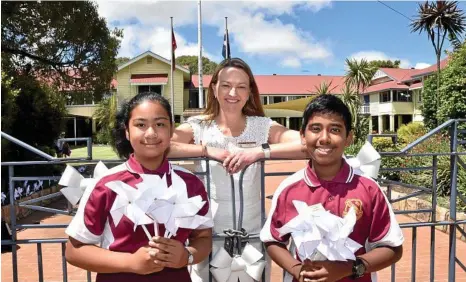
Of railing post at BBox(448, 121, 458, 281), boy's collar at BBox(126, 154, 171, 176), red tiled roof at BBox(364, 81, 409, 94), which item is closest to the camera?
boy's collar at BBox(126, 154, 171, 176)

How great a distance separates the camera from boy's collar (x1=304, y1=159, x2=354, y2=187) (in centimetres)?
165

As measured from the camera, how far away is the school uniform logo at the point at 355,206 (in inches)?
61.9

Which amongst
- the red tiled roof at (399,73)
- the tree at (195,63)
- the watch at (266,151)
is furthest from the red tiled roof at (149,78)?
the watch at (266,151)

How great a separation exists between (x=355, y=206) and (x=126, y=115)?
3.05ft

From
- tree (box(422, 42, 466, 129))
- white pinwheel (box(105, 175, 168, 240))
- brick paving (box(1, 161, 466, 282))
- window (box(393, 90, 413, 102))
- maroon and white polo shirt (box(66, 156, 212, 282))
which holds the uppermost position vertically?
window (box(393, 90, 413, 102))

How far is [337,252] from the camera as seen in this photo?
4.60 ft

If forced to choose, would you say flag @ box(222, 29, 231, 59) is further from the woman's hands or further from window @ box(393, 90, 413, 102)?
window @ box(393, 90, 413, 102)

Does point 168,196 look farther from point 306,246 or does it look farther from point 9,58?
point 9,58

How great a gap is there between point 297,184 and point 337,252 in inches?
13.6

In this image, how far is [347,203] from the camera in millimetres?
1586

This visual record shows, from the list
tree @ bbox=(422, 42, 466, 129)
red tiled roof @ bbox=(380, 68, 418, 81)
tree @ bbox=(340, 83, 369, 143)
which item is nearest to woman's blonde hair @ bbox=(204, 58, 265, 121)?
tree @ bbox=(340, 83, 369, 143)

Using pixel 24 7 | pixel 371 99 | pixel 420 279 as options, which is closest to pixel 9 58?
pixel 24 7

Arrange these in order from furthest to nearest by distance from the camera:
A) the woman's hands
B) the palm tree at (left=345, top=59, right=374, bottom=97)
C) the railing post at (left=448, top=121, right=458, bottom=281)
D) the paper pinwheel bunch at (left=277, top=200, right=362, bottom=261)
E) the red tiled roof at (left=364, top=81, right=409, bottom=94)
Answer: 1. the red tiled roof at (left=364, top=81, right=409, bottom=94)
2. the palm tree at (left=345, top=59, right=374, bottom=97)
3. the railing post at (left=448, top=121, right=458, bottom=281)
4. the woman's hands
5. the paper pinwheel bunch at (left=277, top=200, right=362, bottom=261)

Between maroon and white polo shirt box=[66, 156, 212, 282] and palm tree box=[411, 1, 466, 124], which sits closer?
maroon and white polo shirt box=[66, 156, 212, 282]
